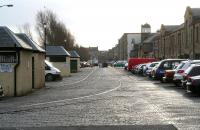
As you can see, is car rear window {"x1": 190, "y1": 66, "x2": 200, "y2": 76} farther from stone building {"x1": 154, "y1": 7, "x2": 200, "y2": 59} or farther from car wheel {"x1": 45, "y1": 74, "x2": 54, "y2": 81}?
stone building {"x1": 154, "y1": 7, "x2": 200, "y2": 59}

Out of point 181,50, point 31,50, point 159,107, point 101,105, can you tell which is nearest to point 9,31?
point 31,50

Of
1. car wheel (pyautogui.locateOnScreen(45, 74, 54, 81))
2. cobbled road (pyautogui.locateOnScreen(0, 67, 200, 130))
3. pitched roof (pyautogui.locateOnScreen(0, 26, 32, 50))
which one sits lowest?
cobbled road (pyautogui.locateOnScreen(0, 67, 200, 130))

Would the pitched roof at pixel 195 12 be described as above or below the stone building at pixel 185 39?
above

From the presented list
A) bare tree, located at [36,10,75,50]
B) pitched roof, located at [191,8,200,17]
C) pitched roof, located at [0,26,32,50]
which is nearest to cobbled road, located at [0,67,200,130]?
pitched roof, located at [0,26,32,50]

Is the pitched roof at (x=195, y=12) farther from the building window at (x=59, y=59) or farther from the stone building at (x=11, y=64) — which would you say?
the stone building at (x=11, y=64)

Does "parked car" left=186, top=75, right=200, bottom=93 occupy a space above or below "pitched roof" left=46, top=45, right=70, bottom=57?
below

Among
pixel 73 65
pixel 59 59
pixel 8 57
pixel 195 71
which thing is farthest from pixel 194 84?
pixel 73 65

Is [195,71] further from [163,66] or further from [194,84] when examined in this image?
[163,66]

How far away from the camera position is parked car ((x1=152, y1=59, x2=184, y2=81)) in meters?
38.7

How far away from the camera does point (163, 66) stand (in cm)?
3925

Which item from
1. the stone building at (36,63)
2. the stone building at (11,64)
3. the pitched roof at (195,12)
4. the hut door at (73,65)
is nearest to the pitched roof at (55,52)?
the hut door at (73,65)

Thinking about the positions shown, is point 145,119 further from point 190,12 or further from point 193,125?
point 190,12

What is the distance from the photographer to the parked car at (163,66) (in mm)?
38719

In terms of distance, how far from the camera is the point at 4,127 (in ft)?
44.4
